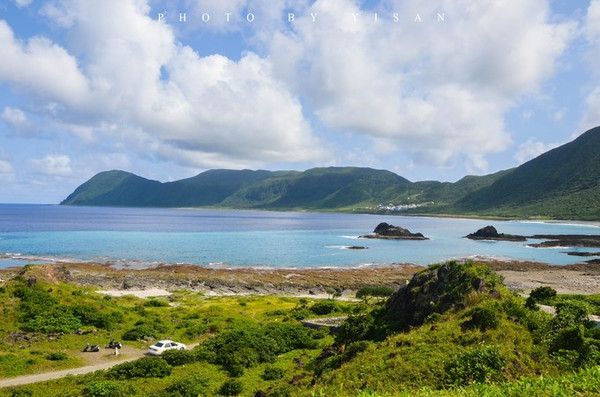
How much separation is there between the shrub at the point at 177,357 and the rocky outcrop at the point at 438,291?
1537cm

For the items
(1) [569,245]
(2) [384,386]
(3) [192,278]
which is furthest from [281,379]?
(1) [569,245]

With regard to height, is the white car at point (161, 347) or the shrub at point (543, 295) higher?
the shrub at point (543, 295)

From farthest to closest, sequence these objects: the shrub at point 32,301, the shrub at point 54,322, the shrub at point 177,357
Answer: the shrub at point 32,301, the shrub at point 54,322, the shrub at point 177,357

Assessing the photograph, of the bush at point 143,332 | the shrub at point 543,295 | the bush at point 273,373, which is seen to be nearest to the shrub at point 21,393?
the bush at point 143,332

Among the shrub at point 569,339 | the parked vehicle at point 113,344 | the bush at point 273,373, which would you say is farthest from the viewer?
the parked vehicle at point 113,344

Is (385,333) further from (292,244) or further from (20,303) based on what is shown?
(292,244)

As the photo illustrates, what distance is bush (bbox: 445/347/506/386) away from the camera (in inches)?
613

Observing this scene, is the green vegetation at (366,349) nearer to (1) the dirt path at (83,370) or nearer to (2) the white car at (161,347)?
(1) the dirt path at (83,370)

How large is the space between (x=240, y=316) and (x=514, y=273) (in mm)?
70815

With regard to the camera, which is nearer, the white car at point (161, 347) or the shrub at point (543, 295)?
the white car at point (161, 347)

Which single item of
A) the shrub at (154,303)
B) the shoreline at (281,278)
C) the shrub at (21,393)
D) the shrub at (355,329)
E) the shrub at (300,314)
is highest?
the shrub at (355,329)

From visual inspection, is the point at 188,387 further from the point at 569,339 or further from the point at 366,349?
the point at 569,339

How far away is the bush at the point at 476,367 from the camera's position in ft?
51.1

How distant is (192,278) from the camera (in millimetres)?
79812
